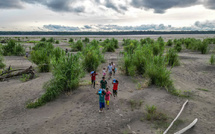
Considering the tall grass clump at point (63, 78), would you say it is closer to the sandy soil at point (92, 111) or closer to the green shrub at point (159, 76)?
the sandy soil at point (92, 111)

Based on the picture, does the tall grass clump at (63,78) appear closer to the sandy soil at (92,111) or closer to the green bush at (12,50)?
the sandy soil at (92,111)

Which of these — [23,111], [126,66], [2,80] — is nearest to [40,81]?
[2,80]

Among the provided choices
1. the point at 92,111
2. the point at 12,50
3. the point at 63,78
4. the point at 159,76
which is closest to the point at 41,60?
the point at 63,78

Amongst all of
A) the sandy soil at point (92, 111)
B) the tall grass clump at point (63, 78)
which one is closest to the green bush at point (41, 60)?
the sandy soil at point (92, 111)

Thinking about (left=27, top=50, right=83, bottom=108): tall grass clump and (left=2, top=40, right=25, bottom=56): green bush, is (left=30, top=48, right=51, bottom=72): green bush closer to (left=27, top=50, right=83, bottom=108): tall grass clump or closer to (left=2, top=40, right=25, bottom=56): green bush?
(left=27, top=50, right=83, bottom=108): tall grass clump

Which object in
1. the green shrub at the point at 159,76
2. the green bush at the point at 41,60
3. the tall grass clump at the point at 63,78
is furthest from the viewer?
the green bush at the point at 41,60

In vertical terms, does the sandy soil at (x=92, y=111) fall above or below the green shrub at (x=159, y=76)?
below

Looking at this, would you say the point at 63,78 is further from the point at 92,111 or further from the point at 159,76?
the point at 159,76

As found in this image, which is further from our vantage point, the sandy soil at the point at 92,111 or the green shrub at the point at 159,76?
the green shrub at the point at 159,76

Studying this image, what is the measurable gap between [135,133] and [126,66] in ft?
22.2

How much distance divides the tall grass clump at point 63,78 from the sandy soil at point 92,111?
1.16ft

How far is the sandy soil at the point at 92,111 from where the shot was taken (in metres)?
5.53

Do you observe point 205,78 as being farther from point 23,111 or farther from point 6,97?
point 6,97

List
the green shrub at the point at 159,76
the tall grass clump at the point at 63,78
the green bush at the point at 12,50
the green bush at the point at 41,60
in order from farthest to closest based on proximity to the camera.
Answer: the green bush at the point at 12,50 → the green bush at the point at 41,60 → the green shrub at the point at 159,76 → the tall grass clump at the point at 63,78
